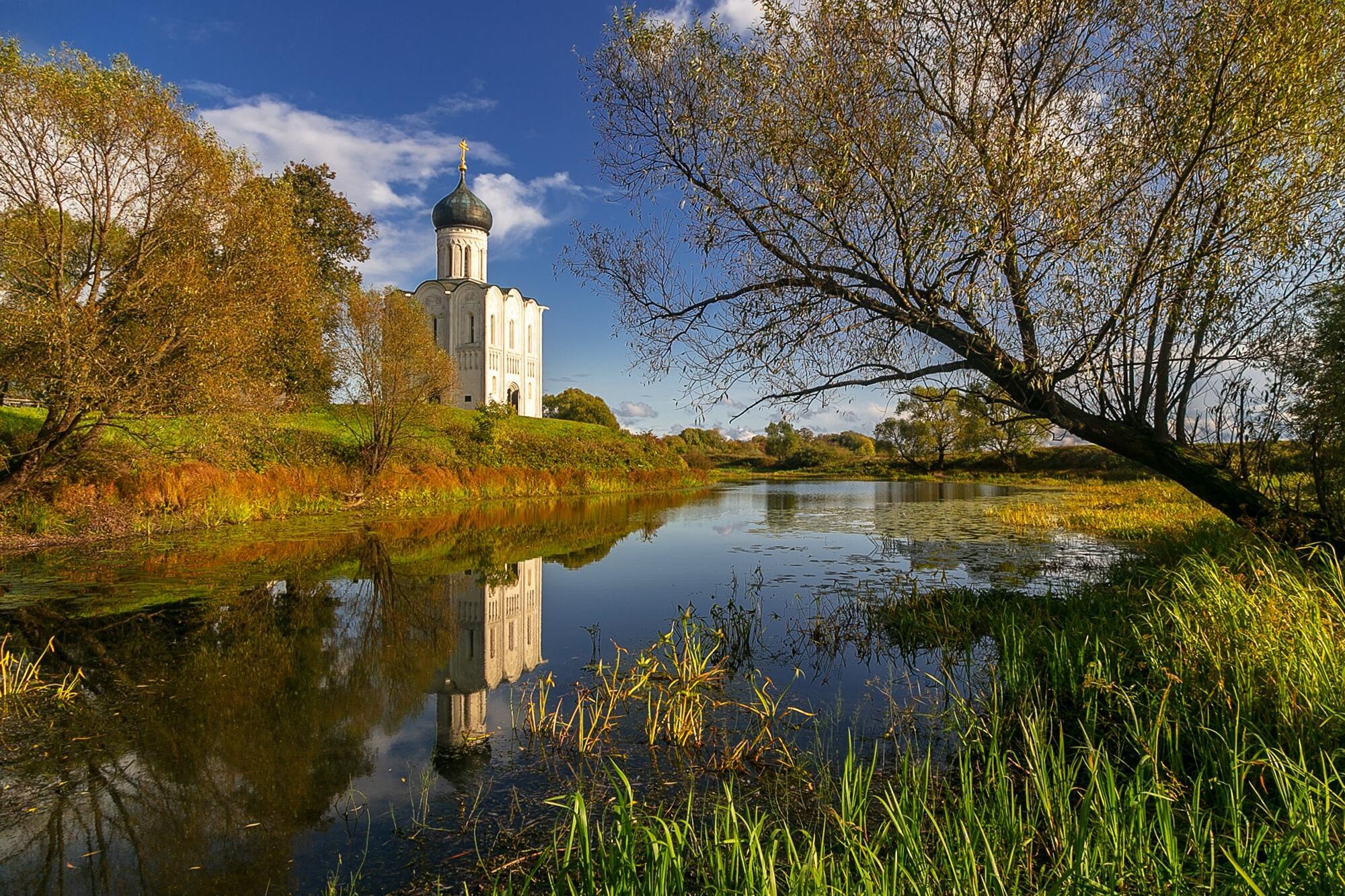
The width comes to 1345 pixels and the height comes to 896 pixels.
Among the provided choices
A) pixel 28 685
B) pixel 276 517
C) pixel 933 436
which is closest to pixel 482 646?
pixel 28 685

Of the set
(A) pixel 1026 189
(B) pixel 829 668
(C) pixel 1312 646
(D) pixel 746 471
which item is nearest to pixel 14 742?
(B) pixel 829 668

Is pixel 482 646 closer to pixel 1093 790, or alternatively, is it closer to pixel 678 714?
pixel 678 714

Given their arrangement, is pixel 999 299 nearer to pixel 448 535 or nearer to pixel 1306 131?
pixel 1306 131

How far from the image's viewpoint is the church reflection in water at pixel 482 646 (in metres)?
5.37

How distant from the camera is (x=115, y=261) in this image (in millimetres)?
12234

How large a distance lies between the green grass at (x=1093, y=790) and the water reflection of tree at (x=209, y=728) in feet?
5.72

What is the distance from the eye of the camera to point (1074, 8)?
6.70 metres

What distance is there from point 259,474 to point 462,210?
3757 cm

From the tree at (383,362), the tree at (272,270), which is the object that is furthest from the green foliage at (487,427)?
the tree at (272,270)

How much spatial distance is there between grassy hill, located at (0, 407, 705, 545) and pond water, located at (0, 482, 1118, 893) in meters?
1.56

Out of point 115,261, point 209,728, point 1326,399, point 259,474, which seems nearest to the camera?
point 209,728

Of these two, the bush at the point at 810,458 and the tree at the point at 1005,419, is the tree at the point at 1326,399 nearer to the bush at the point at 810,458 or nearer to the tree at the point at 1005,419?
the tree at the point at 1005,419

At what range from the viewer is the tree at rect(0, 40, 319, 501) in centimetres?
1094

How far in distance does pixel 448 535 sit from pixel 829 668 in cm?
1209
